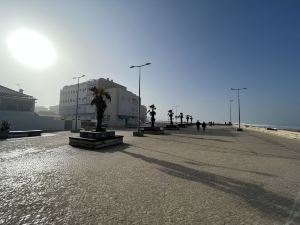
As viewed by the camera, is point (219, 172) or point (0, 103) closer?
point (219, 172)

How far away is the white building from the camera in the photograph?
7712 cm

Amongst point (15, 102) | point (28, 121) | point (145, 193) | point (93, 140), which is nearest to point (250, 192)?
point (145, 193)

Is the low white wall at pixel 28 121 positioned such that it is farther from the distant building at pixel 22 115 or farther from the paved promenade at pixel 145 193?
the paved promenade at pixel 145 193

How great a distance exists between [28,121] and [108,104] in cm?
4525

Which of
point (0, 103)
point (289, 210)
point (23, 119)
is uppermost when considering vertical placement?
point (0, 103)

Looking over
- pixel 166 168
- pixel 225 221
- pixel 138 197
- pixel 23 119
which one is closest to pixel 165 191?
pixel 138 197

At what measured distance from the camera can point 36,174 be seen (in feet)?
26.1

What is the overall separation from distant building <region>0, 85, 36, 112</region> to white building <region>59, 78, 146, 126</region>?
87.5 feet

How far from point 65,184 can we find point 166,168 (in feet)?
14.3

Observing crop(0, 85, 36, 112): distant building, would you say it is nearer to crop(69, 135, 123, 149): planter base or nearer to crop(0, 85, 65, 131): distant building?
crop(0, 85, 65, 131): distant building

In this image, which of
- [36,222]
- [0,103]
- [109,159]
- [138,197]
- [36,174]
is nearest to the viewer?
[36,222]

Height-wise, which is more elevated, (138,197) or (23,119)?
(23,119)

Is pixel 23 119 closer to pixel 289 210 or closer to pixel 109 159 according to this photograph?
pixel 109 159

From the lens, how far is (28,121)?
33.2 metres
